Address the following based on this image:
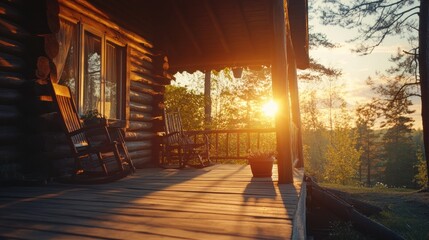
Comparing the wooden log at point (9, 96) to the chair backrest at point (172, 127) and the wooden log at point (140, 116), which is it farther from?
the chair backrest at point (172, 127)

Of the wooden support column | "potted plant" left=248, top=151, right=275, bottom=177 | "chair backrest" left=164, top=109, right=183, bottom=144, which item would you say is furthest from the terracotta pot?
"chair backrest" left=164, top=109, right=183, bottom=144

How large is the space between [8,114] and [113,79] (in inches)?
86.3

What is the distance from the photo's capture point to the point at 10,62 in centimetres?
385

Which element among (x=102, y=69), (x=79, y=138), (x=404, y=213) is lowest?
(x=404, y=213)

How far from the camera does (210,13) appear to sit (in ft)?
20.7

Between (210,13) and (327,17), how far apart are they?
27.1 ft

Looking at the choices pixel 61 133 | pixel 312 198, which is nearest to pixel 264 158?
pixel 312 198

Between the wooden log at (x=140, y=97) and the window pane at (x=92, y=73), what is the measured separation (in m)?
1.02

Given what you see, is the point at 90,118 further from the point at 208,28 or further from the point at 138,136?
the point at 208,28

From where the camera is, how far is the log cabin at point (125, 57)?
3971 mm

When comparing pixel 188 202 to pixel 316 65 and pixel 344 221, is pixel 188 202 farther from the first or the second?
pixel 316 65

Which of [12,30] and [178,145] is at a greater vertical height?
[12,30]

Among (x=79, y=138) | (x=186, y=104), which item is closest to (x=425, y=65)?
(x=186, y=104)

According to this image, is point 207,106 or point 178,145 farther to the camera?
point 207,106
